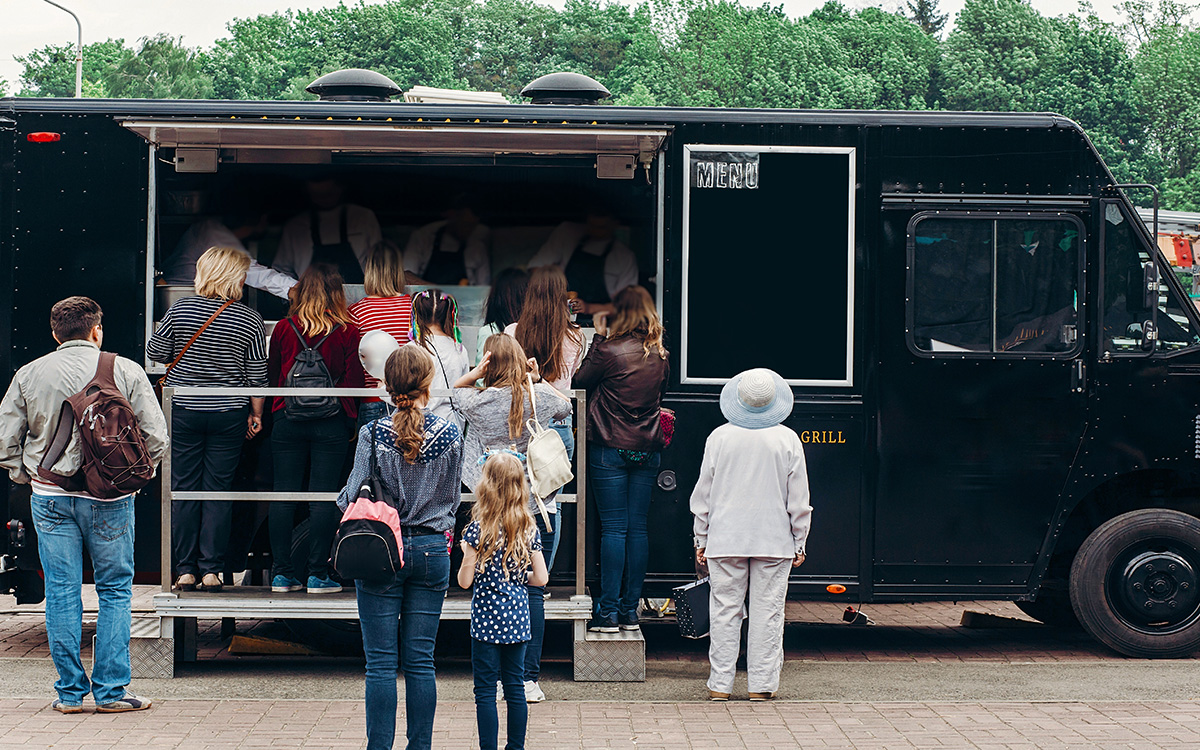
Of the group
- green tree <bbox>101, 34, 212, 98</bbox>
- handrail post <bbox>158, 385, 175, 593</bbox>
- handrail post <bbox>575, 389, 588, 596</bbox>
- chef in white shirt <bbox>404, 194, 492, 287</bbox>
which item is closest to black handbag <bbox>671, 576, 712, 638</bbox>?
handrail post <bbox>575, 389, 588, 596</bbox>

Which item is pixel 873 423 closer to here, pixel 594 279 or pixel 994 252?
pixel 994 252

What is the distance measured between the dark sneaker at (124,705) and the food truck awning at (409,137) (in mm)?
2843

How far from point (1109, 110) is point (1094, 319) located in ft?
177

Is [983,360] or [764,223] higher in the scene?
→ [764,223]

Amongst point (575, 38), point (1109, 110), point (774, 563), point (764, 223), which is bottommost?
point (774, 563)

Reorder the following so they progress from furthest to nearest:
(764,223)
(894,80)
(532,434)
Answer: (894,80) < (764,223) < (532,434)

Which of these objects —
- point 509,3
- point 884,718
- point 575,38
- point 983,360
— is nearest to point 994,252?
point 983,360

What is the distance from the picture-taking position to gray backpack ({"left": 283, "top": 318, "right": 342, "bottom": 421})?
21.8 ft

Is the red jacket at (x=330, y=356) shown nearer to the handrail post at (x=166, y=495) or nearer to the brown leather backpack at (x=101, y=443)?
the handrail post at (x=166, y=495)

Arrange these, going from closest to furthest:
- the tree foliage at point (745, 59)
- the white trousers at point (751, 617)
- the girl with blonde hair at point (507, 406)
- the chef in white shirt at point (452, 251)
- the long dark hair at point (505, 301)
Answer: the girl with blonde hair at point (507, 406) < the white trousers at point (751, 617) < the long dark hair at point (505, 301) < the chef in white shirt at point (452, 251) < the tree foliage at point (745, 59)

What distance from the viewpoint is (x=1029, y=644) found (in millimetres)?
7906

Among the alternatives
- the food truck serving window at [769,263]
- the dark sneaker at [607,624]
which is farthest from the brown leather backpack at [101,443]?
the food truck serving window at [769,263]

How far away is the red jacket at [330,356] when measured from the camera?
22.4 ft

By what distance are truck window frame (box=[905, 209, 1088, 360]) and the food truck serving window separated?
33 cm
